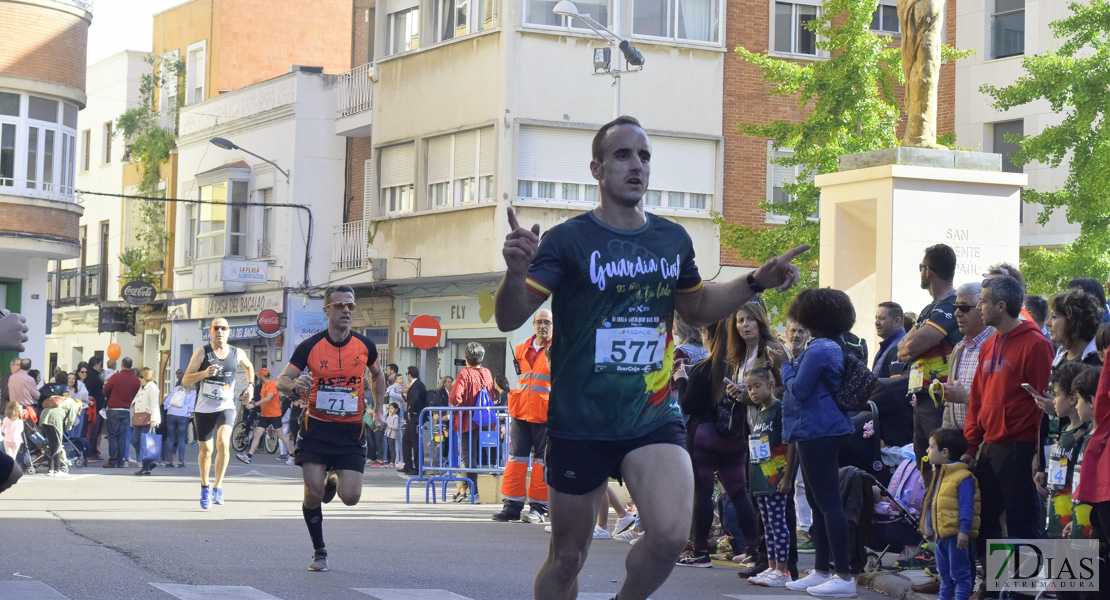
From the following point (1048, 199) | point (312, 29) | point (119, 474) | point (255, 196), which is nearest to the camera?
point (119, 474)

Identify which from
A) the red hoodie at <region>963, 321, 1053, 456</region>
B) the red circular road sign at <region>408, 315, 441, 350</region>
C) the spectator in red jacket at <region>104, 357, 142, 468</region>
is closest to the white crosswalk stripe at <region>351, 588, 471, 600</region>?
the red hoodie at <region>963, 321, 1053, 456</region>

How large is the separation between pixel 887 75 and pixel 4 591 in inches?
858

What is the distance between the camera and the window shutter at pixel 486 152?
106 feet

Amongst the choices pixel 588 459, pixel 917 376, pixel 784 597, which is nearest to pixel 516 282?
pixel 588 459

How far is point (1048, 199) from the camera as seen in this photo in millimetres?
26312

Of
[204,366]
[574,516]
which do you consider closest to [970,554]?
[574,516]

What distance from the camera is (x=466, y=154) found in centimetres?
3319

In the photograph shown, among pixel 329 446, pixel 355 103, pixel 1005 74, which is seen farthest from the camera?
pixel 355 103

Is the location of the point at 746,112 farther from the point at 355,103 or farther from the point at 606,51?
the point at 355,103

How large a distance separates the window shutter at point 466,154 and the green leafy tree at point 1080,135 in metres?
11.4

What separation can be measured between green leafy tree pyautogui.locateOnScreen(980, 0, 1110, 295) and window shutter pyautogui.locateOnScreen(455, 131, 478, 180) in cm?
1139

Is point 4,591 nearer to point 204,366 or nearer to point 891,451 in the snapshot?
point 891,451

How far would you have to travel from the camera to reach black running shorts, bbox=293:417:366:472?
11.1m

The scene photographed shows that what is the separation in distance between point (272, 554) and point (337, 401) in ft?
4.47
